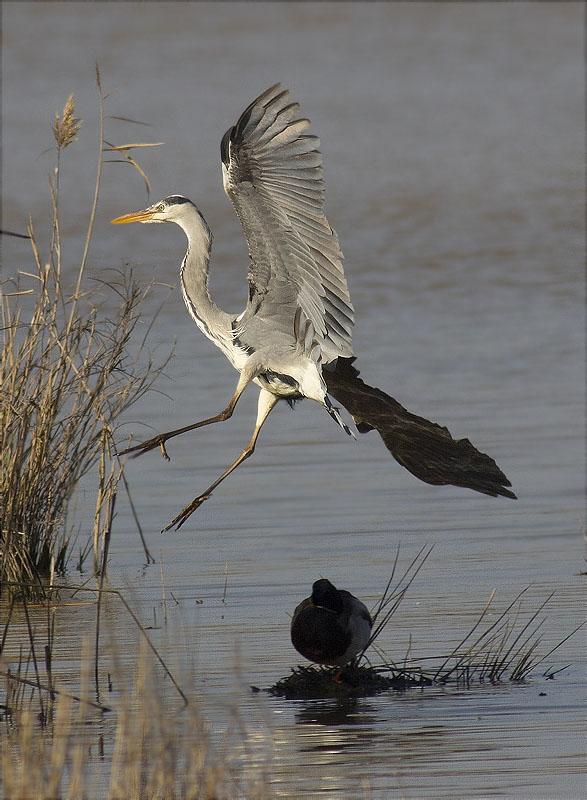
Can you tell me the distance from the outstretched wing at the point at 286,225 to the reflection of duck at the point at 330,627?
4.34ft

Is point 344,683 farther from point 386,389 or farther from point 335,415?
point 386,389

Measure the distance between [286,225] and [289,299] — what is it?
0.48 metres

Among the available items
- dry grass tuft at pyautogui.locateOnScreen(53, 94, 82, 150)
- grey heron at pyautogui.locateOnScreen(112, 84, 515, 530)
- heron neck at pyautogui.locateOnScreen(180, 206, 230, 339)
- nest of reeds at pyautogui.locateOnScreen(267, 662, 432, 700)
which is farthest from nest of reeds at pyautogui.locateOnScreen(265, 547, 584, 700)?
dry grass tuft at pyautogui.locateOnScreen(53, 94, 82, 150)

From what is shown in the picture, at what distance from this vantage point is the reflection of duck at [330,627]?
19.7 feet

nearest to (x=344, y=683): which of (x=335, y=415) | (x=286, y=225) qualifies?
(x=335, y=415)

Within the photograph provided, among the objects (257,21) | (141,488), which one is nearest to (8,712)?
(141,488)

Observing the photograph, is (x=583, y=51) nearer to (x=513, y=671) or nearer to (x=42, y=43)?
(x=42, y=43)

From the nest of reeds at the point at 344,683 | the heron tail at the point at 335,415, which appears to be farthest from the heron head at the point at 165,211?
the nest of reeds at the point at 344,683

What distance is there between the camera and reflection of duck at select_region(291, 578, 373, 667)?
237 inches

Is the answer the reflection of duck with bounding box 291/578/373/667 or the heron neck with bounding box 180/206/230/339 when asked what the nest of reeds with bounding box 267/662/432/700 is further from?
the heron neck with bounding box 180/206/230/339

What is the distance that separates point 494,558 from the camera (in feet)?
25.3

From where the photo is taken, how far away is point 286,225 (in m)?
6.69

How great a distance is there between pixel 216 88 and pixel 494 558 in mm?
23563

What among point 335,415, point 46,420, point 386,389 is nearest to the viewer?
point 335,415
